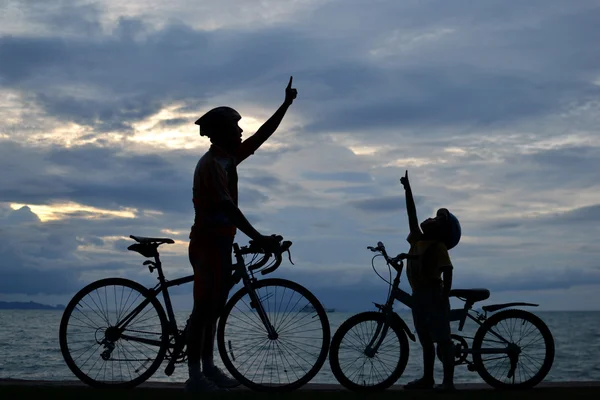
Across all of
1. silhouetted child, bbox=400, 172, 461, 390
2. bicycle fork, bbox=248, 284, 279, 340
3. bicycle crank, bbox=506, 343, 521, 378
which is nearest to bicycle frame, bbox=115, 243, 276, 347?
bicycle fork, bbox=248, 284, 279, 340

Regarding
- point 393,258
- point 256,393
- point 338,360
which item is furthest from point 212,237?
point 393,258

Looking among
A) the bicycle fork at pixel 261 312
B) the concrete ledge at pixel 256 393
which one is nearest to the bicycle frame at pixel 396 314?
the concrete ledge at pixel 256 393

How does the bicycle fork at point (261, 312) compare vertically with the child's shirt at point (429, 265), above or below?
below

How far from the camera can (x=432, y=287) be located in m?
7.11

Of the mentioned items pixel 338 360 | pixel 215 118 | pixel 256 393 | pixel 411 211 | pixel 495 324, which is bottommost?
pixel 256 393

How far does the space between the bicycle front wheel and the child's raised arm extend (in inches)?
66.5

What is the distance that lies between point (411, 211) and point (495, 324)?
1465mm

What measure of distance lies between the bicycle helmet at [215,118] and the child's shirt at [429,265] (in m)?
2.35

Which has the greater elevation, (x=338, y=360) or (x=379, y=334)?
(x=379, y=334)

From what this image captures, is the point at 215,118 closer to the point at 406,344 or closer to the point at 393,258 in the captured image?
the point at 393,258

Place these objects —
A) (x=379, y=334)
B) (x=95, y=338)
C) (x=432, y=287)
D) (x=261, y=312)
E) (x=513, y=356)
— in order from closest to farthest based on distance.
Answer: (x=261, y=312) → (x=95, y=338) → (x=379, y=334) → (x=432, y=287) → (x=513, y=356)

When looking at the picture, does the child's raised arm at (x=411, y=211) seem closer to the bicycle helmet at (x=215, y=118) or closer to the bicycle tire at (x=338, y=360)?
the bicycle tire at (x=338, y=360)

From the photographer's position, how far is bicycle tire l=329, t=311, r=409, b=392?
6.70m

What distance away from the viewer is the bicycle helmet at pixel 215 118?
6.39 meters
